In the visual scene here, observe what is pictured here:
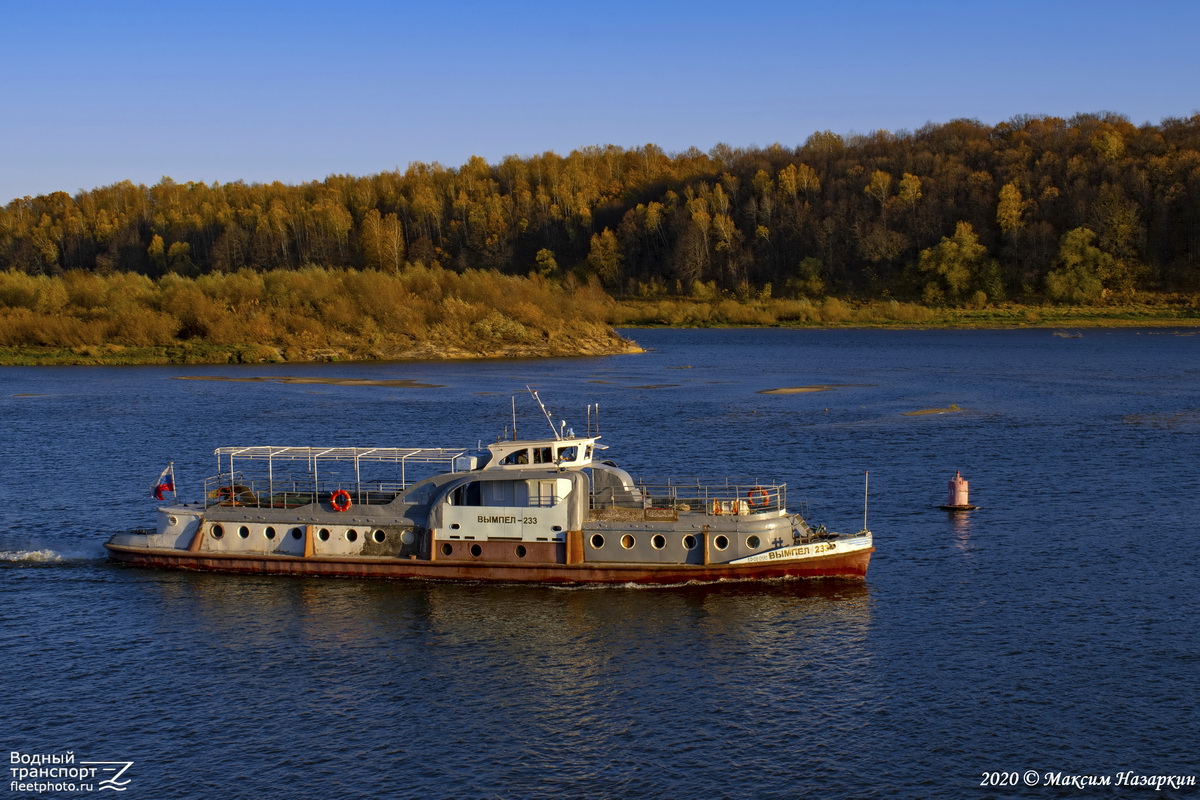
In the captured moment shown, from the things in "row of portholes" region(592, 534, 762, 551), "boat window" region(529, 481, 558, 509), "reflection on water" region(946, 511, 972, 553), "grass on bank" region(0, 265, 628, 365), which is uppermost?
"grass on bank" region(0, 265, 628, 365)

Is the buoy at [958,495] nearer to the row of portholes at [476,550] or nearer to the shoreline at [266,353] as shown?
the row of portholes at [476,550]

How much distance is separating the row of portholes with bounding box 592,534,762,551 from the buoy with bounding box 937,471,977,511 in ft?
52.9

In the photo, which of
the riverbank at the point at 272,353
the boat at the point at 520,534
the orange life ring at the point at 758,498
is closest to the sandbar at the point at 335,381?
the riverbank at the point at 272,353

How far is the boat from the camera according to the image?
40.1m

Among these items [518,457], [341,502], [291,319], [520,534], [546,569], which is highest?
[291,319]

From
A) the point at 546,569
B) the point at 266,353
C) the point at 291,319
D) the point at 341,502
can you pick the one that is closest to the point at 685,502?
the point at 546,569

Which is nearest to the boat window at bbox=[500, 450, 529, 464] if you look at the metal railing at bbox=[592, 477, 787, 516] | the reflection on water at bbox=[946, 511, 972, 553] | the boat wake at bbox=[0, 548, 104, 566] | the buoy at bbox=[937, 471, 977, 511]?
the metal railing at bbox=[592, 477, 787, 516]

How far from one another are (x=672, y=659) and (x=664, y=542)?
7.14 meters

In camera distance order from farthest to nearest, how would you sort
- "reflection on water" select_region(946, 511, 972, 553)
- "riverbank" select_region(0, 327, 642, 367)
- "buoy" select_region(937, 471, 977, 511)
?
"riverbank" select_region(0, 327, 642, 367) < "buoy" select_region(937, 471, 977, 511) < "reflection on water" select_region(946, 511, 972, 553)

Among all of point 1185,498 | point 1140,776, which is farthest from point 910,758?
point 1185,498

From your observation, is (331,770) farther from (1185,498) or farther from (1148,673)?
(1185,498)

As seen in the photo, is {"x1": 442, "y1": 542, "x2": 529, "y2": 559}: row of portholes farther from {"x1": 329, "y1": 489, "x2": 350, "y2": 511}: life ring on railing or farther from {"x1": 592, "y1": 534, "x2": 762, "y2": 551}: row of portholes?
{"x1": 329, "y1": 489, "x2": 350, "y2": 511}: life ring on railing

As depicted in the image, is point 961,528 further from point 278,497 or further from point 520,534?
point 278,497

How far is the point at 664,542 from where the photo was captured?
132 ft
